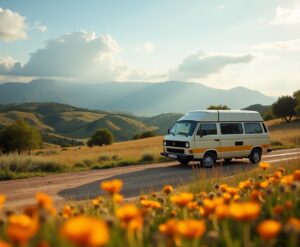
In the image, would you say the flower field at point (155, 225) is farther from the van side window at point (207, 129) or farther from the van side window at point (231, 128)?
the van side window at point (231, 128)

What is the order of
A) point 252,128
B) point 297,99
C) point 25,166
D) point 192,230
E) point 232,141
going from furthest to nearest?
point 297,99, point 252,128, point 232,141, point 25,166, point 192,230

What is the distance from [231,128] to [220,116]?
35.2 inches

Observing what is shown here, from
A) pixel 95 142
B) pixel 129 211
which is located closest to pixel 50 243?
pixel 129 211

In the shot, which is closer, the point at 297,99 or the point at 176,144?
the point at 176,144

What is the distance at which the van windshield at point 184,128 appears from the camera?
1800cm

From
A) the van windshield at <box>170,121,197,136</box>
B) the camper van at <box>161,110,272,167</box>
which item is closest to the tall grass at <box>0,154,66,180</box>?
the camper van at <box>161,110,272,167</box>

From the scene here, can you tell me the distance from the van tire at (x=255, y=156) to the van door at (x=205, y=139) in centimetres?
240

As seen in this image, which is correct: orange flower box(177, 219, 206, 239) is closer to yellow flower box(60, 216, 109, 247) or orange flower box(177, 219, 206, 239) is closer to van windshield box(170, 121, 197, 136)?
yellow flower box(60, 216, 109, 247)

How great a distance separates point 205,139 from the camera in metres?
18.1

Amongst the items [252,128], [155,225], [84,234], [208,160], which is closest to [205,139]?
[208,160]

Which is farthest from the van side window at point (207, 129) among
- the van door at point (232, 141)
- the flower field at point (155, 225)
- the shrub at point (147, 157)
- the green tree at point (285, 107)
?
the green tree at point (285, 107)

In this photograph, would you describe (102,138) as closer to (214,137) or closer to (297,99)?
(297,99)

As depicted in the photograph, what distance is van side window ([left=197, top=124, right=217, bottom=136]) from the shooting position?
1806 centimetres

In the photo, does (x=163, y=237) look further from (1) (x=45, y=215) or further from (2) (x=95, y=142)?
(2) (x=95, y=142)
